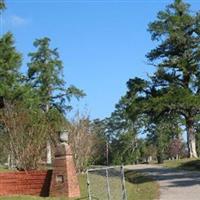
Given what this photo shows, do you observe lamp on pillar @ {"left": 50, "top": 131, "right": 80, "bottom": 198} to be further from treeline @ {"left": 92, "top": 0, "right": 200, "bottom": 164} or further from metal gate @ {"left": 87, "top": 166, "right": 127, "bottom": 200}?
treeline @ {"left": 92, "top": 0, "right": 200, "bottom": 164}

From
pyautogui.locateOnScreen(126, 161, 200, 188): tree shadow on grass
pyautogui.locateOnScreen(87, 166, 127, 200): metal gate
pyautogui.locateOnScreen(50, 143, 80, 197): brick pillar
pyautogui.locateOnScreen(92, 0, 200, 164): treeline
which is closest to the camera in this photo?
pyautogui.locateOnScreen(87, 166, 127, 200): metal gate

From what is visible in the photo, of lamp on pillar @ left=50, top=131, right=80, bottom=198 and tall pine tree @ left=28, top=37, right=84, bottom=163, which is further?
tall pine tree @ left=28, top=37, right=84, bottom=163

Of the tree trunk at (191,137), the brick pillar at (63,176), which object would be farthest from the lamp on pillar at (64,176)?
the tree trunk at (191,137)

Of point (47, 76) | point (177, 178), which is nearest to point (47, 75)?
point (47, 76)

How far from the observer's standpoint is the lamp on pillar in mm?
21391

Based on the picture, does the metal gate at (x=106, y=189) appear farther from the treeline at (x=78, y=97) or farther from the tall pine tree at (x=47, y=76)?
the tall pine tree at (x=47, y=76)

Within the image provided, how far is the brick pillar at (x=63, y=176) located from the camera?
70.2 ft

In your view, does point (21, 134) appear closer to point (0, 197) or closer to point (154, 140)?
point (0, 197)

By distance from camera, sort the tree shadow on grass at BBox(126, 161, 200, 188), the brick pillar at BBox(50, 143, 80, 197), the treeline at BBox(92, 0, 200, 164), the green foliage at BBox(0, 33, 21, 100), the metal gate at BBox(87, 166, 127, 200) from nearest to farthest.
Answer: the metal gate at BBox(87, 166, 127, 200)
the brick pillar at BBox(50, 143, 80, 197)
the tree shadow on grass at BBox(126, 161, 200, 188)
the green foliage at BBox(0, 33, 21, 100)
the treeline at BBox(92, 0, 200, 164)

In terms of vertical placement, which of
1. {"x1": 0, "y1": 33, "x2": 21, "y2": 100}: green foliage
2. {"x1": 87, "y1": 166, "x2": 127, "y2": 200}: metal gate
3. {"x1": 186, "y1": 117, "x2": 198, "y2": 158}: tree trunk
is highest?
{"x1": 0, "y1": 33, "x2": 21, "y2": 100}: green foliage

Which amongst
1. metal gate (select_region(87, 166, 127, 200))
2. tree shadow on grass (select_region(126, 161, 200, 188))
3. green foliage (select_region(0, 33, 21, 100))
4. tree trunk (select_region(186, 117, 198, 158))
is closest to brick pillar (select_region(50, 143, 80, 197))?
metal gate (select_region(87, 166, 127, 200))

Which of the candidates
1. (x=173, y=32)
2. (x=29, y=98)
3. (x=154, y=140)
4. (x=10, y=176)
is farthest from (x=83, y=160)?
(x=154, y=140)

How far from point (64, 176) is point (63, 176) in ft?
0.17

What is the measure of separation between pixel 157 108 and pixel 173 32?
25.4 feet
